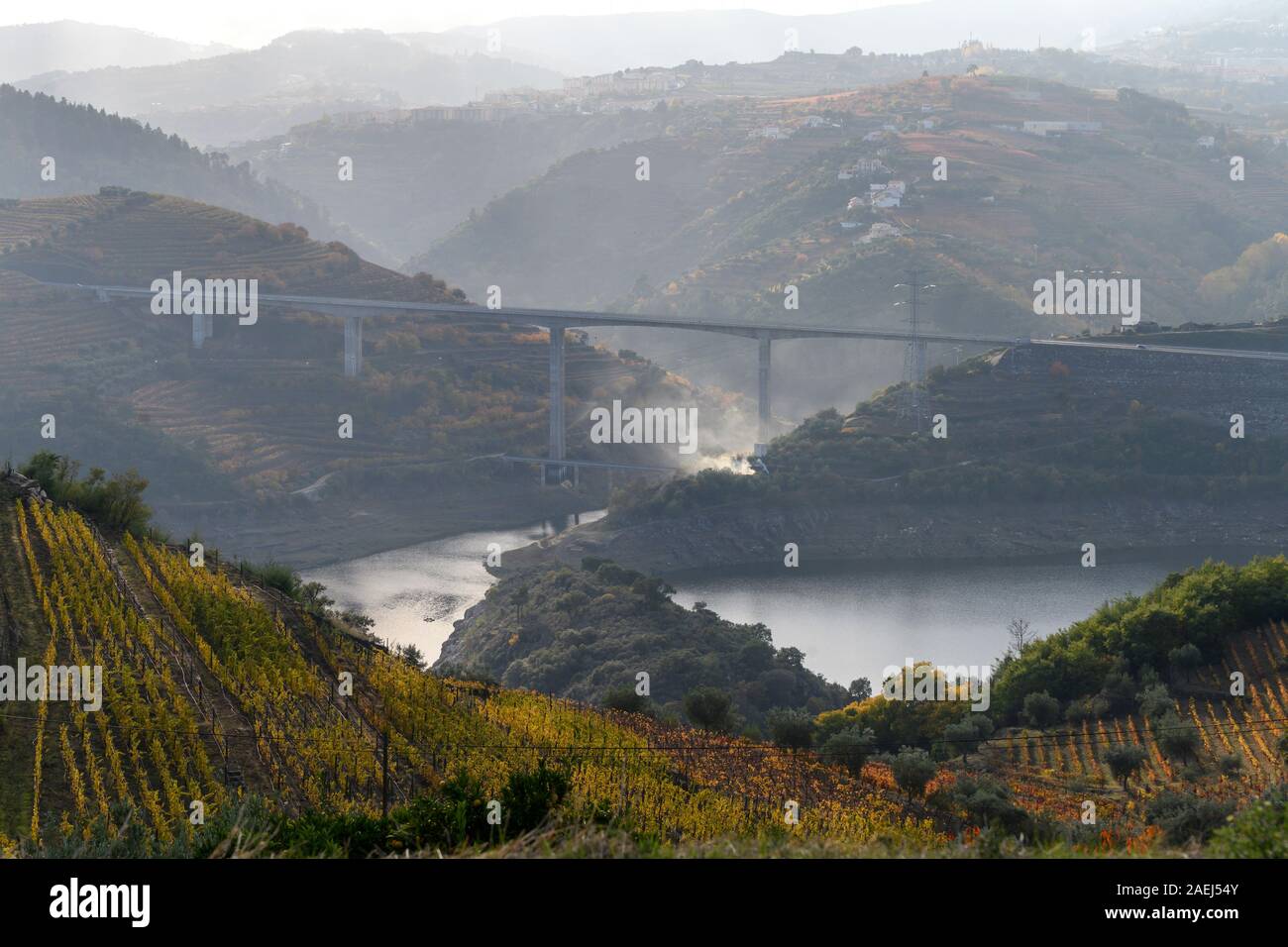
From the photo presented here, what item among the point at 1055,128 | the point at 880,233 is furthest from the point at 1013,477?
the point at 1055,128

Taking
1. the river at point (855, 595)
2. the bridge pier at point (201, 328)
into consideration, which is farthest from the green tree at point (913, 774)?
the bridge pier at point (201, 328)

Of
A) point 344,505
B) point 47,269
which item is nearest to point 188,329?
point 47,269

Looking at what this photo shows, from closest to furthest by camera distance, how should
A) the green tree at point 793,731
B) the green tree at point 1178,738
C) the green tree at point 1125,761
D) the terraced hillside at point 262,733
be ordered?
→ 1. the terraced hillside at point 262,733
2. the green tree at point 1125,761
3. the green tree at point 1178,738
4. the green tree at point 793,731

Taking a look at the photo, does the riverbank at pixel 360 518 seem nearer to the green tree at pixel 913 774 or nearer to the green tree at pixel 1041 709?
the green tree at pixel 1041 709

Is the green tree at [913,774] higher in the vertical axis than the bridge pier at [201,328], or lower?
lower

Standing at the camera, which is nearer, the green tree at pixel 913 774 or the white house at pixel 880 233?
the green tree at pixel 913 774

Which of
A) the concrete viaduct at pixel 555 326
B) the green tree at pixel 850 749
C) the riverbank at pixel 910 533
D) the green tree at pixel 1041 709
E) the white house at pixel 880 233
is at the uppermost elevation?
the white house at pixel 880 233

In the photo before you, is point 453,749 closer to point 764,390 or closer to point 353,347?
point 764,390

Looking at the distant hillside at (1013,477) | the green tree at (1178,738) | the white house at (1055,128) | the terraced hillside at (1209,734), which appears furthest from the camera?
the white house at (1055,128)
